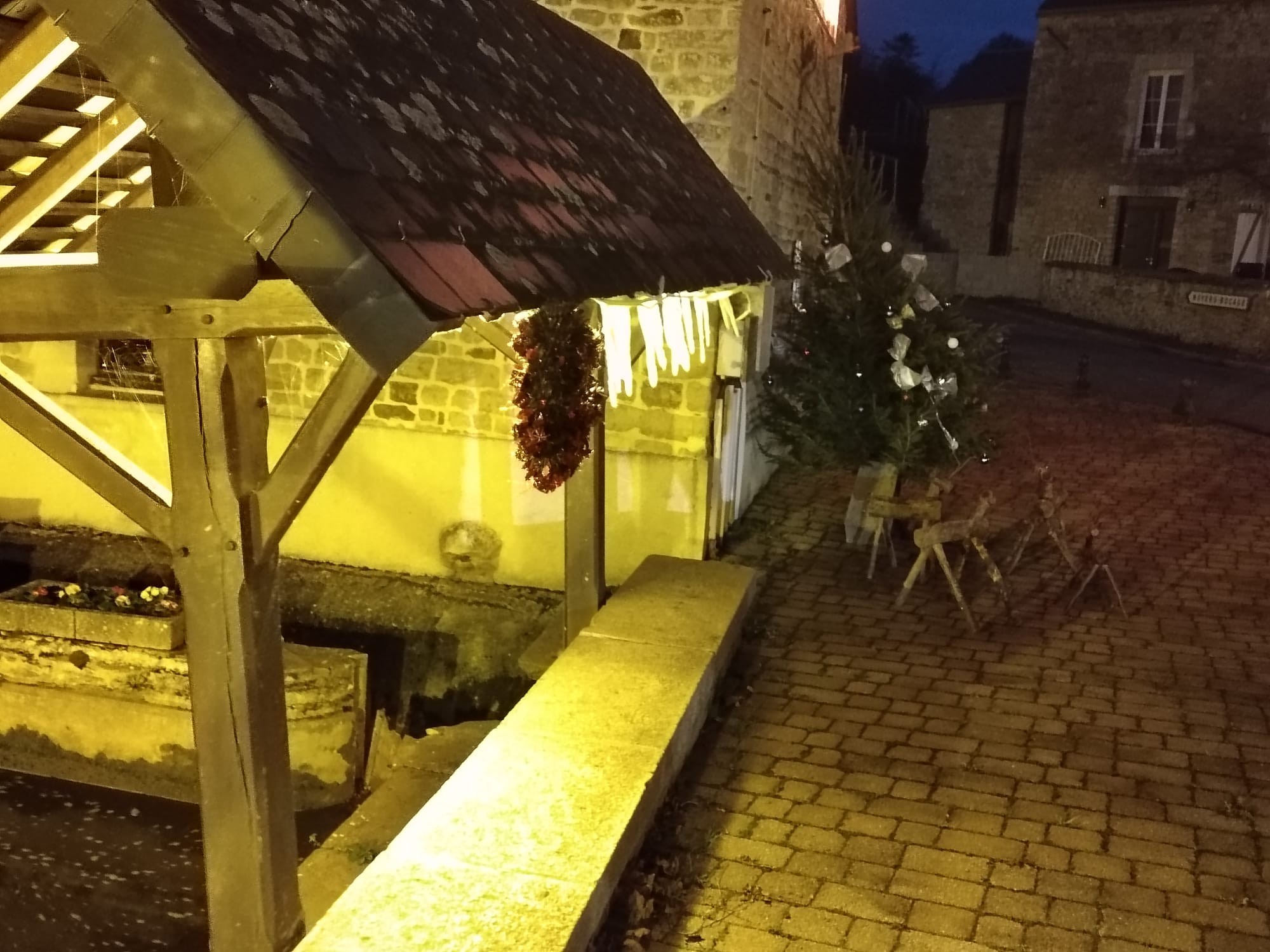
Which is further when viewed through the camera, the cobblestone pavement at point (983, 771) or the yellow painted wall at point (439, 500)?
the yellow painted wall at point (439, 500)

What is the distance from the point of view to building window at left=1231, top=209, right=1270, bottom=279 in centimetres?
2131

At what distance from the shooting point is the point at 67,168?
4676 millimetres

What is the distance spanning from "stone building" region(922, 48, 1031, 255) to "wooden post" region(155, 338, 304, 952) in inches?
1020

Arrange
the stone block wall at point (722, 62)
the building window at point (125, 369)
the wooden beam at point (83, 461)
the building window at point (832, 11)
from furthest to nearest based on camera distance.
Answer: the building window at point (832, 11) < the building window at point (125, 369) < the stone block wall at point (722, 62) < the wooden beam at point (83, 461)

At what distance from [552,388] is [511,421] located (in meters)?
3.01

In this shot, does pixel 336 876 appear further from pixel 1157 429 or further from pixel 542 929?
pixel 1157 429

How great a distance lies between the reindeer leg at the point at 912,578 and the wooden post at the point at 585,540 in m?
2.22

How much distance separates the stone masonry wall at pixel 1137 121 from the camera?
21.0 m

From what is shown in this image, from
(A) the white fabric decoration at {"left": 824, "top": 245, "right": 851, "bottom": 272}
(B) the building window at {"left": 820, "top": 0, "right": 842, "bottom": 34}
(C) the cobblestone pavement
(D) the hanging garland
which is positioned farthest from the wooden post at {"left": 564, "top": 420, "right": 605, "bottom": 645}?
(B) the building window at {"left": 820, "top": 0, "right": 842, "bottom": 34}

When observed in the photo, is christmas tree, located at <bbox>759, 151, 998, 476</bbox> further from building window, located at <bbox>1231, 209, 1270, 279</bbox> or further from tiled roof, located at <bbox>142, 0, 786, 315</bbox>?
building window, located at <bbox>1231, 209, 1270, 279</bbox>

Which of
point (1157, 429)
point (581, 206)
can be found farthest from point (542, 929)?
point (1157, 429)

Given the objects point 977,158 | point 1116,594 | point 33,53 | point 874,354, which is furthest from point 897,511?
point 977,158

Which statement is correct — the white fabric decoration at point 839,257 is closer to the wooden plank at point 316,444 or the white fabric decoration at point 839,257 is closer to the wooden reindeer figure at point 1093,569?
the wooden reindeer figure at point 1093,569

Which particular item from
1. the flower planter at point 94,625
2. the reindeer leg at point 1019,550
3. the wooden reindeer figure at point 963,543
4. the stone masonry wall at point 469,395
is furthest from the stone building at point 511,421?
the reindeer leg at point 1019,550
